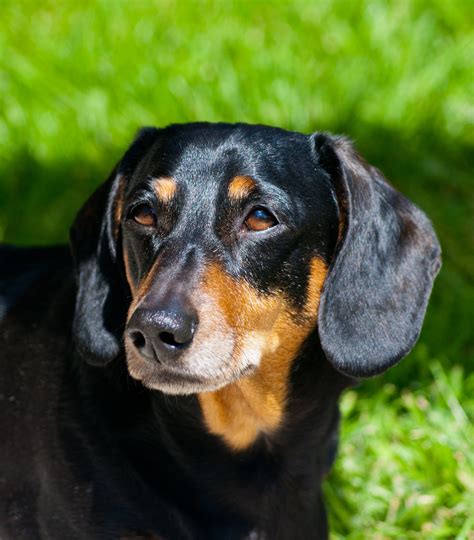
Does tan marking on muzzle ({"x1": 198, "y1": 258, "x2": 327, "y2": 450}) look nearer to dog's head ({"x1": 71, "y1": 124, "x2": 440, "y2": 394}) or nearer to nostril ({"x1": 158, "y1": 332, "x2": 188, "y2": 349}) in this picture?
dog's head ({"x1": 71, "y1": 124, "x2": 440, "y2": 394})

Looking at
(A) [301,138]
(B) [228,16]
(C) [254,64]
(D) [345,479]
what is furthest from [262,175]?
(B) [228,16]

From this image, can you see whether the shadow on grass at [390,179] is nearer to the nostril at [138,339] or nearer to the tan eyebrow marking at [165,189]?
the tan eyebrow marking at [165,189]

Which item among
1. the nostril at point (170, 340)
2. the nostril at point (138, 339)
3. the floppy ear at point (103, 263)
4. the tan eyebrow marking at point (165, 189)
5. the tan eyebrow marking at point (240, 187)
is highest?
the tan eyebrow marking at point (240, 187)

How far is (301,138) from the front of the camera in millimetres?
3281

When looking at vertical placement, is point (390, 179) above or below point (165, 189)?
below

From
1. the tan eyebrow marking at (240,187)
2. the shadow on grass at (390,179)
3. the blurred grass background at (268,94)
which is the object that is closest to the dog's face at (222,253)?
the tan eyebrow marking at (240,187)

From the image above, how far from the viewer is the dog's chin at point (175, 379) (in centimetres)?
284

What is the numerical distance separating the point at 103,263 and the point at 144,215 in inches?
11.9

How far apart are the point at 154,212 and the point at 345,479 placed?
1502mm

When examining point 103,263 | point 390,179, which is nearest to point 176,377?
point 103,263

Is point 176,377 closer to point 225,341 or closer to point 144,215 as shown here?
point 225,341

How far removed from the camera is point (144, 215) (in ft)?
10.3

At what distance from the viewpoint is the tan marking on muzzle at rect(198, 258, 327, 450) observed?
295cm

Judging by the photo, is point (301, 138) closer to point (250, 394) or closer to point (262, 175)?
point (262, 175)
